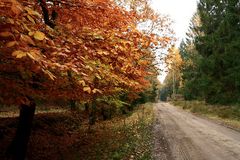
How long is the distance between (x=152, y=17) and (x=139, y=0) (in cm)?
187

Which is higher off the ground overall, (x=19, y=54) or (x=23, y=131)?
(x=19, y=54)

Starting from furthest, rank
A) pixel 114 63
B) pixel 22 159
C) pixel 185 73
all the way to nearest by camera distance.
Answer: pixel 185 73 → pixel 22 159 → pixel 114 63

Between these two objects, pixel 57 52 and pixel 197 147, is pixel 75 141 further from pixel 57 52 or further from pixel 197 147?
pixel 57 52

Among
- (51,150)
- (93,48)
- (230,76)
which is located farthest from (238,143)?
(230,76)

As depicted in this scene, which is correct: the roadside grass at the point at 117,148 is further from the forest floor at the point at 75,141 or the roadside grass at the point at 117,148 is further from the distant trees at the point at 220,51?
the distant trees at the point at 220,51

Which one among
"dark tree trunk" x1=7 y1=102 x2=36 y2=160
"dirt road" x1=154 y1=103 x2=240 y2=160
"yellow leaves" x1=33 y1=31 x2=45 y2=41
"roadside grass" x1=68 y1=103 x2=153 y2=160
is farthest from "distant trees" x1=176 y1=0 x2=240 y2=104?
"yellow leaves" x1=33 y1=31 x2=45 y2=41

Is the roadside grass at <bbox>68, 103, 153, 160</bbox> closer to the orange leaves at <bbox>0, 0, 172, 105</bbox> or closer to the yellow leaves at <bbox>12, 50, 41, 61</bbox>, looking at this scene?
the orange leaves at <bbox>0, 0, 172, 105</bbox>

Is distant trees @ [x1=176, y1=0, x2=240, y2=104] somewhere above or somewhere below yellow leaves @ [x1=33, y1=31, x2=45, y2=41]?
above

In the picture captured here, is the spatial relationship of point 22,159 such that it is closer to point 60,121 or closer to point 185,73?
point 60,121

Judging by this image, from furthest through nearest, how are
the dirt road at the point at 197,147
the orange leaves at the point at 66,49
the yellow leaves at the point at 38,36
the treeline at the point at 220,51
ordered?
1. the treeline at the point at 220,51
2. the dirt road at the point at 197,147
3. the orange leaves at the point at 66,49
4. the yellow leaves at the point at 38,36

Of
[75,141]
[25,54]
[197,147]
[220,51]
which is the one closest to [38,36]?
[25,54]

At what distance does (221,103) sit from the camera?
126 ft

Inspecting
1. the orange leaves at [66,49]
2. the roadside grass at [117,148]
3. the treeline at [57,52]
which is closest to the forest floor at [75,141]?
the roadside grass at [117,148]

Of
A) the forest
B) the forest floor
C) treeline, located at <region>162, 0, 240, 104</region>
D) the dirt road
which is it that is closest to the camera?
the forest
